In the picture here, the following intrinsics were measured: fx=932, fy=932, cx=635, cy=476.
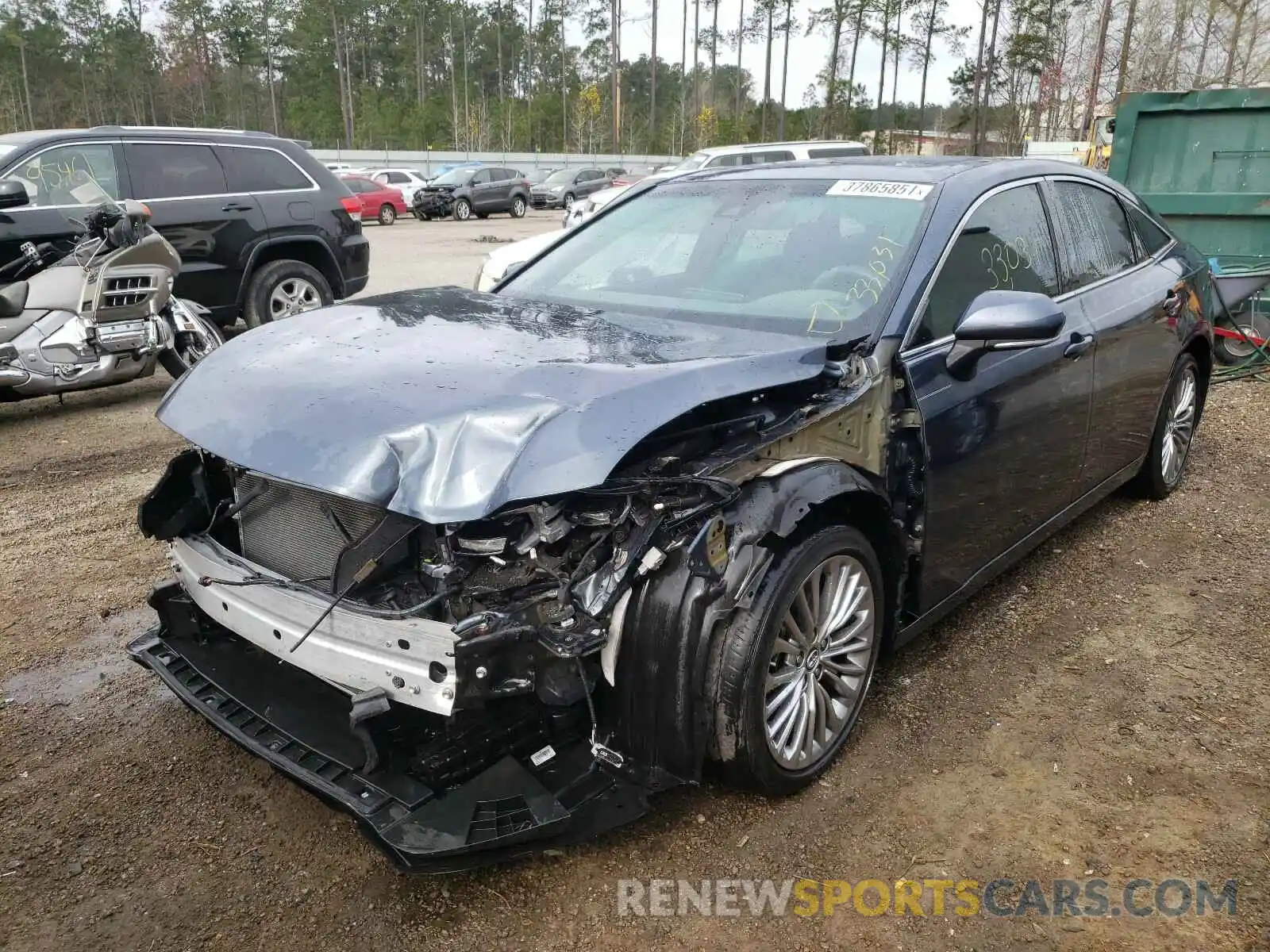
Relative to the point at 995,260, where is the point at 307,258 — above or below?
below

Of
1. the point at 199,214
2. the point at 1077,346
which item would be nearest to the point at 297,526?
the point at 1077,346

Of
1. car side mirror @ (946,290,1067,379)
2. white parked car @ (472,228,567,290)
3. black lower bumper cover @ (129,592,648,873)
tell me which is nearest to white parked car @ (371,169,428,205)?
white parked car @ (472,228,567,290)

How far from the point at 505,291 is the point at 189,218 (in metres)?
5.30

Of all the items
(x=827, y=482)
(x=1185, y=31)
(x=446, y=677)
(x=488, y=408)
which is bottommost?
(x=446, y=677)

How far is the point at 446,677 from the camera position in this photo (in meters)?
2.06

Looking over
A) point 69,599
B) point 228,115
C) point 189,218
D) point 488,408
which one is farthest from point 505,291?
point 228,115

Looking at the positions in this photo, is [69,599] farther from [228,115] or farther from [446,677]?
[228,115]

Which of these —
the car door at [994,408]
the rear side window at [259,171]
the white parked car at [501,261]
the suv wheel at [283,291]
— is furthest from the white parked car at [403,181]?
the car door at [994,408]

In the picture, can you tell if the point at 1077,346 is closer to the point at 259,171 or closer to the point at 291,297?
the point at 291,297

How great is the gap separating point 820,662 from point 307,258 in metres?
7.45

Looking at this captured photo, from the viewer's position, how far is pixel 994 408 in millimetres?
3135

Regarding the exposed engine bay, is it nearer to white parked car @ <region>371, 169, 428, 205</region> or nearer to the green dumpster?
the green dumpster

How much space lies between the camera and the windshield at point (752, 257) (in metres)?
3.01

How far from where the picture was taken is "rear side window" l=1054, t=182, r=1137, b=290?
12.4 feet
